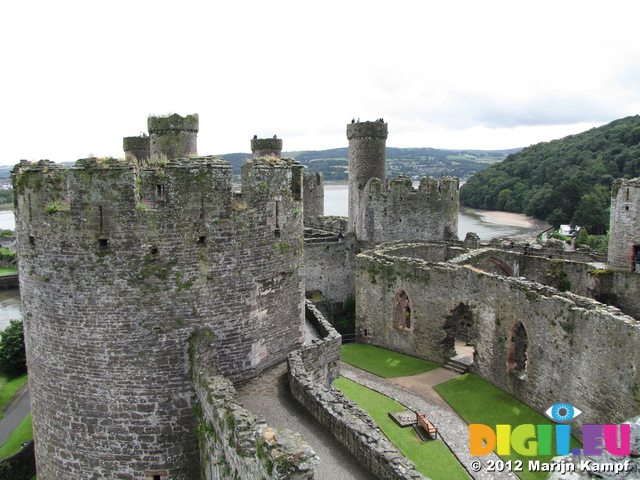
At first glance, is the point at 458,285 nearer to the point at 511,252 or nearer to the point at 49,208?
the point at 511,252

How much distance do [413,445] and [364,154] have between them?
1638 cm

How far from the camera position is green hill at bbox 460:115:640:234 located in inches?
2235

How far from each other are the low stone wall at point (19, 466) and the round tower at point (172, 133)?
30.4 ft

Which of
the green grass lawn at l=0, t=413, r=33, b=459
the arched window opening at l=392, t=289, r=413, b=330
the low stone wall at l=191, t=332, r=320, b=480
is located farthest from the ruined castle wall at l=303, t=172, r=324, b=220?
the low stone wall at l=191, t=332, r=320, b=480

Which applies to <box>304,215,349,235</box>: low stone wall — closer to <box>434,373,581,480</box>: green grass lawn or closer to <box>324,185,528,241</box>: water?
<box>434,373,581,480</box>: green grass lawn

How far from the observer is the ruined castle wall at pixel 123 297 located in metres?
8.10

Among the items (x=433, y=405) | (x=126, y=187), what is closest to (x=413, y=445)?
(x=433, y=405)

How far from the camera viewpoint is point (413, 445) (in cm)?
1345

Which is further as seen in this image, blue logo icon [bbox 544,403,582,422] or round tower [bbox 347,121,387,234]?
round tower [bbox 347,121,387,234]

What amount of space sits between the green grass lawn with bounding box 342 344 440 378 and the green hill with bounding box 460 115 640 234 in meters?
43.2

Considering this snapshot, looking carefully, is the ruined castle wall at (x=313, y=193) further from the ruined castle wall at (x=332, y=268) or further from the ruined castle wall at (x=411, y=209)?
the ruined castle wall at (x=411, y=209)

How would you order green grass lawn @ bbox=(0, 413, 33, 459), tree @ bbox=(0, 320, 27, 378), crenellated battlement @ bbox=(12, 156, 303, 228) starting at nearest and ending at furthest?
1. crenellated battlement @ bbox=(12, 156, 303, 228)
2. green grass lawn @ bbox=(0, 413, 33, 459)
3. tree @ bbox=(0, 320, 27, 378)

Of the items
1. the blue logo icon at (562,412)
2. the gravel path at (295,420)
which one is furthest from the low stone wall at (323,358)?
the blue logo icon at (562,412)

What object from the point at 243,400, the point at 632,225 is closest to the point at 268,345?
the point at 243,400
